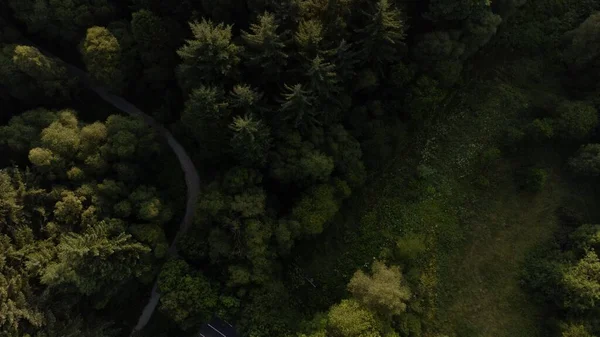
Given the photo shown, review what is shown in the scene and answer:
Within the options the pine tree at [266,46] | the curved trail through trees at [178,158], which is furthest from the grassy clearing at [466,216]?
the pine tree at [266,46]

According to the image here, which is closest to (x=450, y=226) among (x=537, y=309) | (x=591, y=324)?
(x=537, y=309)

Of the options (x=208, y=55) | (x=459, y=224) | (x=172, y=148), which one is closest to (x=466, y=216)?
(x=459, y=224)

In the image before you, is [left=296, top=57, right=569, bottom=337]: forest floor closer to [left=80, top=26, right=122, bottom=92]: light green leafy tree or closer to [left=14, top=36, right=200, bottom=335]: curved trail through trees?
[left=14, top=36, right=200, bottom=335]: curved trail through trees

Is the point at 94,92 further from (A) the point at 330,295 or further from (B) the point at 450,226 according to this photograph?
(B) the point at 450,226

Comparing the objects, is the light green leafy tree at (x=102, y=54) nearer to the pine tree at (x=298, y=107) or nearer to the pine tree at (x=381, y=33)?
the pine tree at (x=298, y=107)

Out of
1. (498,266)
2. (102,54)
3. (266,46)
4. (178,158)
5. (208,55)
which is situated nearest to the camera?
(208,55)

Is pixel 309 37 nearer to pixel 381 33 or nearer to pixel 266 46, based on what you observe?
pixel 266 46
